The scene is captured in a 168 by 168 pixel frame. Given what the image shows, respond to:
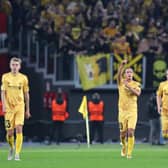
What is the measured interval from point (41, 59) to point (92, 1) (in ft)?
11.7

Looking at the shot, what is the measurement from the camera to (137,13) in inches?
1324

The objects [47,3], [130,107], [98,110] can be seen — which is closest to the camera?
[130,107]

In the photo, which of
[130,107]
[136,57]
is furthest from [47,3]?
[130,107]

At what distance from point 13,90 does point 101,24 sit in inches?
575

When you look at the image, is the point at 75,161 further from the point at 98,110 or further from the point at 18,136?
the point at 98,110

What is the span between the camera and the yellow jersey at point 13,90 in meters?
19.3

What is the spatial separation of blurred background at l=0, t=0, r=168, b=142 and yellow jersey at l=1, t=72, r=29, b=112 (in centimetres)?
1391

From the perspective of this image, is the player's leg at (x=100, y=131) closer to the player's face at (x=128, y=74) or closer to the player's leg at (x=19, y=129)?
the player's face at (x=128, y=74)

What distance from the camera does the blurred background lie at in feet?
110

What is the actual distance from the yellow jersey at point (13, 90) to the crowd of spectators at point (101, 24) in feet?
46.5

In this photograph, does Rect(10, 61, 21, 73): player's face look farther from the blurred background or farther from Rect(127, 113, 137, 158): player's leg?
the blurred background

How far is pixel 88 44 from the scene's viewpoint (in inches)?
1329

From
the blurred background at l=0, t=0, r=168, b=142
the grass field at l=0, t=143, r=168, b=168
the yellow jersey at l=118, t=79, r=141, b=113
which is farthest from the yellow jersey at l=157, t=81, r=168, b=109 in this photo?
the blurred background at l=0, t=0, r=168, b=142

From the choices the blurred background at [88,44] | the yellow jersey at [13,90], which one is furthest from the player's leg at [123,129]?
the blurred background at [88,44]
